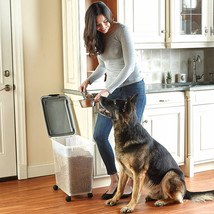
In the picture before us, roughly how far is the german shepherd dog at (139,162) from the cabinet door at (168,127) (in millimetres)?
714

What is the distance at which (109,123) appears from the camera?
3.51 m

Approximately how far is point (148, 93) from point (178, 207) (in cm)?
114

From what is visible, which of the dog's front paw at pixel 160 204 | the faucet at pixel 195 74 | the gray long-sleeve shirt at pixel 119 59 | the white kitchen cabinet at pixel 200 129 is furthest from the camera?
the faucet at pixel 195 74

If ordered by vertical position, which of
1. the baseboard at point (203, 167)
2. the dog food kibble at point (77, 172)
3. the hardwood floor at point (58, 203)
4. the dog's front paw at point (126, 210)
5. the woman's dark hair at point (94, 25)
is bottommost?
the hardwood floor at point (58, 203)

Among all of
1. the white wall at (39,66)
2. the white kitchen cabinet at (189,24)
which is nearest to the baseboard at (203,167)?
the white kitchen cabinet at (189,24)

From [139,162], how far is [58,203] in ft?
2.58

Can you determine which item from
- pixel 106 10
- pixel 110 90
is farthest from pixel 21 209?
pixel 106 10

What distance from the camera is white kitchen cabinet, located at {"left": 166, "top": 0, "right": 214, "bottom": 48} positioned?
4.32 metres

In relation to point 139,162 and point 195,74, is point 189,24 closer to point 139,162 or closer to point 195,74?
point 195,74

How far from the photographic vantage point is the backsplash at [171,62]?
4.69 meters

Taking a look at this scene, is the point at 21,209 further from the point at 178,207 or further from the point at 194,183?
the point at 194,183

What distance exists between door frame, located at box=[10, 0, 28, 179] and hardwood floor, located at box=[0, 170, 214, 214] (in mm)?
244

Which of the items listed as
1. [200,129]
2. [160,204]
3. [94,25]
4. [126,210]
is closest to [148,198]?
[160,204]

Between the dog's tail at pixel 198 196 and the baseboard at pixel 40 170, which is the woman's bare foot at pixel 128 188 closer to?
the dog's tail at pixel 198 196
